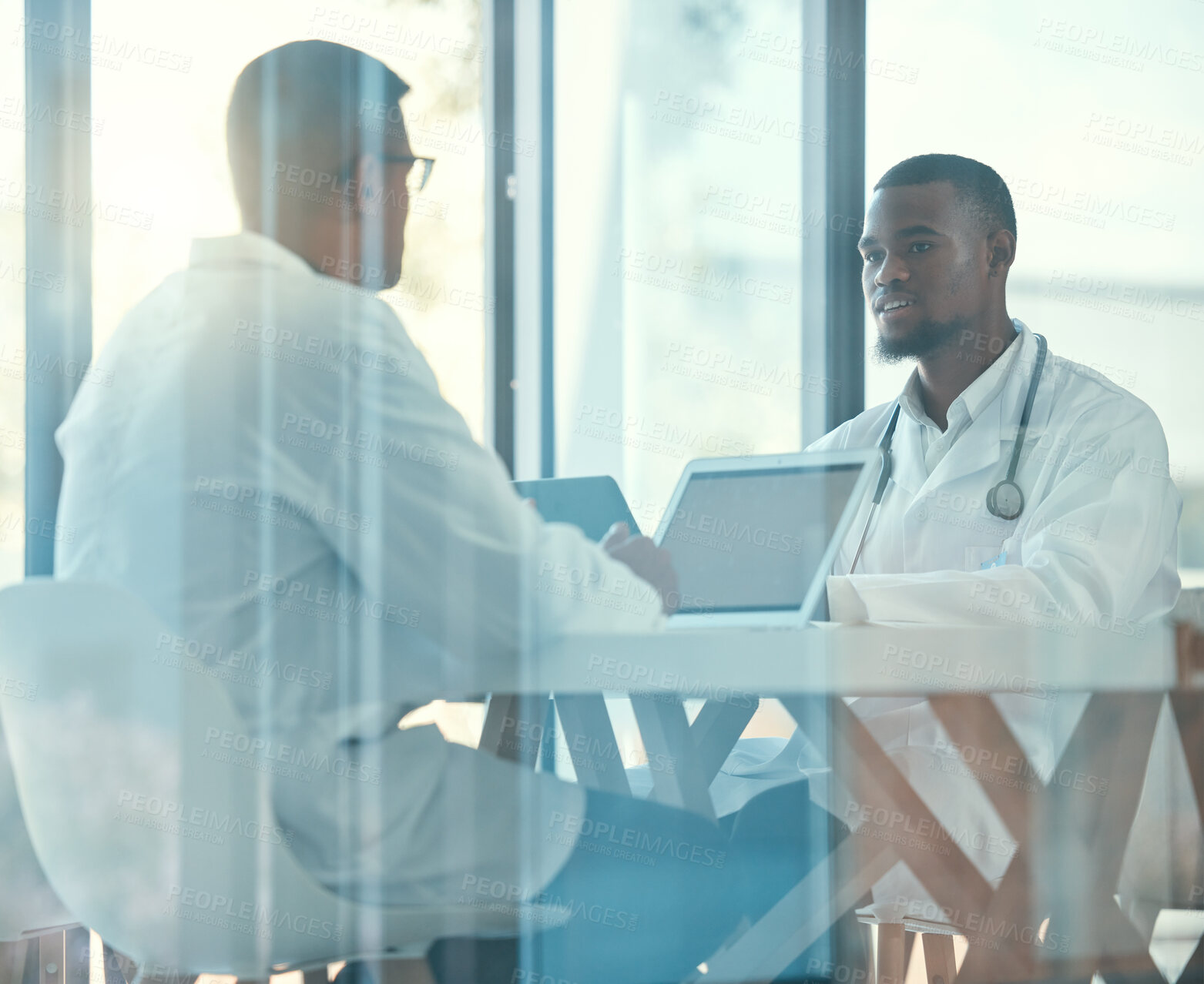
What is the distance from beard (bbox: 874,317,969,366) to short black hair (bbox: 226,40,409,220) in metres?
1.11

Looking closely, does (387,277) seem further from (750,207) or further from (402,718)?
(750,207)

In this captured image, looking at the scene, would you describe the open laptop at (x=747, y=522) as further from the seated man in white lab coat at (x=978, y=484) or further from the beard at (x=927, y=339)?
the beard at (x=927, y=339)

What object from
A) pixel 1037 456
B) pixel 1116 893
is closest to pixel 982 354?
pixel 1037 456

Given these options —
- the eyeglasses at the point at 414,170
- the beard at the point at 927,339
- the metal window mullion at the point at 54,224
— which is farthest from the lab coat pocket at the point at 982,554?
→ the metal window mullion at the point at 54,224

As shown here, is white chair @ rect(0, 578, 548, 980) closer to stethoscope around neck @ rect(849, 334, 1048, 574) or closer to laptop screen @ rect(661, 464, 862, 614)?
laptop screen @ rect(661, 464, 862, 614)

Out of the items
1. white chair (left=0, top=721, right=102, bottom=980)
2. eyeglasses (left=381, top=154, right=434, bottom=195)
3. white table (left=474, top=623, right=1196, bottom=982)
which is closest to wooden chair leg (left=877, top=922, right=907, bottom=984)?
white table (left=474, top=623, right=1196, bottom=982)

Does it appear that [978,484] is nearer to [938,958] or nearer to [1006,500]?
[1006,500]

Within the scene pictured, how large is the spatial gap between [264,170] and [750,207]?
75cm

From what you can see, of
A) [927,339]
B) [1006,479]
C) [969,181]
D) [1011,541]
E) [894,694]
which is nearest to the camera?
[894,694]

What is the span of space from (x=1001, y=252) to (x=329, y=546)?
1.42m

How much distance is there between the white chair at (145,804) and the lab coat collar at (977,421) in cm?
126

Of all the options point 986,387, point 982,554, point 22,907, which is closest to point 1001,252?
point 986,387

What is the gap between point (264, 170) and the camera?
109 centimetres

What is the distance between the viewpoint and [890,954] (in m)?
1.44
